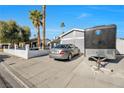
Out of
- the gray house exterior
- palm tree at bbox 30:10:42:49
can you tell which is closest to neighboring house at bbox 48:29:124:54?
the gray house exterior

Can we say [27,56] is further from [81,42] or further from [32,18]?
[32,18]

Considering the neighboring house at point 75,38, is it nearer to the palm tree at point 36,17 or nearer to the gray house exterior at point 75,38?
the gray house exterior at point 75,38

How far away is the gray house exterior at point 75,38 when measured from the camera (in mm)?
22078

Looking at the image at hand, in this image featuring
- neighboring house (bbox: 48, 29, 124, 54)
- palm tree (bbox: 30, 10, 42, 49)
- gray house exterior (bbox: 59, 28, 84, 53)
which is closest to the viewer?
neighboring house (bbox: 48, 29, 124, 54)

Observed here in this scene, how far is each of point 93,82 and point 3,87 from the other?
4.17 m

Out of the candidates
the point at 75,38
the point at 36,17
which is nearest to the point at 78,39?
the point at 75,38

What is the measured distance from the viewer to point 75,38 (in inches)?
906

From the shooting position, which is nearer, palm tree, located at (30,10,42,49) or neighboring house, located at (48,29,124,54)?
neighboring house, located at (48,29,124,54)

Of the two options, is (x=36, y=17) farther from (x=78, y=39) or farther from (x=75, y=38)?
(x=78, y=39)

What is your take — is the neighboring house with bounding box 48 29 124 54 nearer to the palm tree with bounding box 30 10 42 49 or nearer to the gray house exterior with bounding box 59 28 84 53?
the gray house exterior with bounding box 59 28 84 53

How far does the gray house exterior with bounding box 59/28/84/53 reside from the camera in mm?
22078

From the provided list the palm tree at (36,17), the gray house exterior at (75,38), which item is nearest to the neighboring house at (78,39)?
the gray house exterior at (75,38)

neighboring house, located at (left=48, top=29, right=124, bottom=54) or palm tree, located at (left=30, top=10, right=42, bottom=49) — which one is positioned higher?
palm tree, located at (left=30, top=10, right=42, bottom=49)
